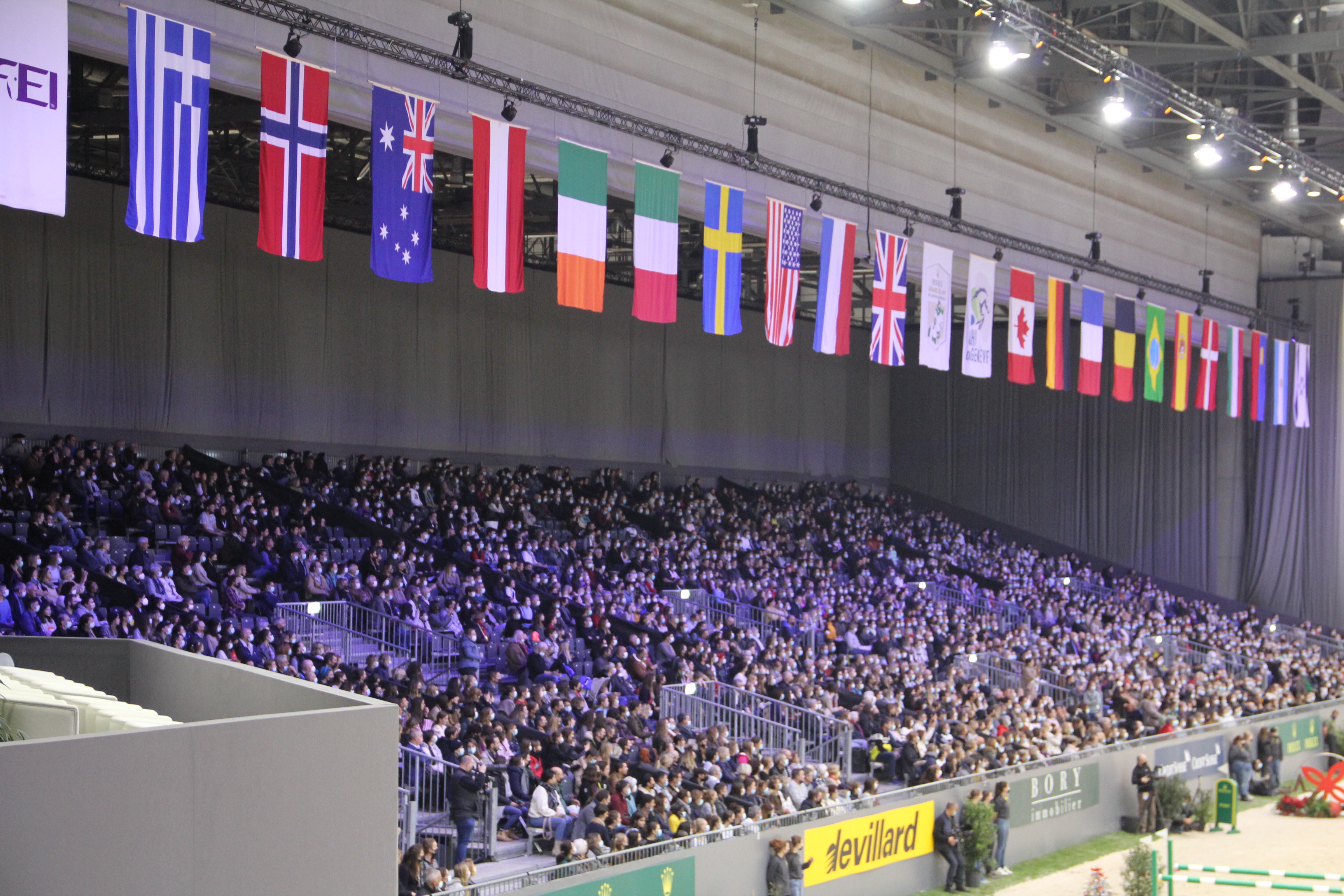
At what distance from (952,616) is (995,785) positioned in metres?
11.6

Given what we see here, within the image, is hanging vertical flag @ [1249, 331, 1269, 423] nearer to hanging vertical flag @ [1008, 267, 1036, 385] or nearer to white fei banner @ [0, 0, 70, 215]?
hanging vertical flag @ [1008, 267, 1036, 385]

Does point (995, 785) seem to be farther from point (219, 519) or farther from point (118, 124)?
point (118, 124)

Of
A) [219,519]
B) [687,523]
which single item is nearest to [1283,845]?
[687,523]

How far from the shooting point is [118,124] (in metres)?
21.2

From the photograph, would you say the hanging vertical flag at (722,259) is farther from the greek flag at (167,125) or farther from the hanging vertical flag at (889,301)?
the greek flag at (167,125)

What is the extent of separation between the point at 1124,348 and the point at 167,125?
19.4 m

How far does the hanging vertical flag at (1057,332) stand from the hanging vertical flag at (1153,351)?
3.85m

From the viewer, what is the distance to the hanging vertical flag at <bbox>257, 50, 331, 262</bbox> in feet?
39.9

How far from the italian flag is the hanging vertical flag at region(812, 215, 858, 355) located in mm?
4029

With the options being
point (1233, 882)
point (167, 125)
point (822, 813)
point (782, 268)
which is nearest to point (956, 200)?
point (782, 268)

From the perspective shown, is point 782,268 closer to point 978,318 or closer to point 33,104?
point 978,318

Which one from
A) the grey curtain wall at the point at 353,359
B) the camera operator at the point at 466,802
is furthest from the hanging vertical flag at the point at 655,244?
the grey curtain wall at the point at 353,359

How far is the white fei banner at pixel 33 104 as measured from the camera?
10008mm

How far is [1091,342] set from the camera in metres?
24.5
